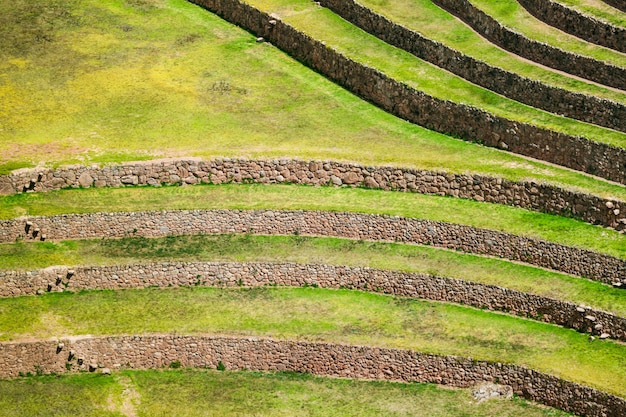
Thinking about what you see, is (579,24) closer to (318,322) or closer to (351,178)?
(351,178)

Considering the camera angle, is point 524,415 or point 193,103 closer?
point 524,415

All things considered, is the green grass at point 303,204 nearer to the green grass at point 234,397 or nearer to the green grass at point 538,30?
the green grass at point 234,397

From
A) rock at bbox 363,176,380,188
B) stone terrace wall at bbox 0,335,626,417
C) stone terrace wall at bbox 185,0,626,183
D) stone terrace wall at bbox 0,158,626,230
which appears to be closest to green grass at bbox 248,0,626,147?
stone terrace wall at bbox 185,0,626,183


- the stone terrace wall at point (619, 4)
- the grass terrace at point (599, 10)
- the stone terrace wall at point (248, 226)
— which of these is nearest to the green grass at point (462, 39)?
the grass terrace at point (599, 10)

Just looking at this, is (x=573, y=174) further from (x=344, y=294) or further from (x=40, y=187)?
(x=40, y=187)

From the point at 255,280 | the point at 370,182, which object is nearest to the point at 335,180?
the point at 370,182

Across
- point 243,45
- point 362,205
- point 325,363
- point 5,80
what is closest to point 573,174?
point 362,205

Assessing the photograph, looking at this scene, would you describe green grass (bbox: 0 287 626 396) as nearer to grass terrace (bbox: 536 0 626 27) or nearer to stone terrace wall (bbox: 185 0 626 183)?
stone terrace wall (bbox: 185 0 626 183)
